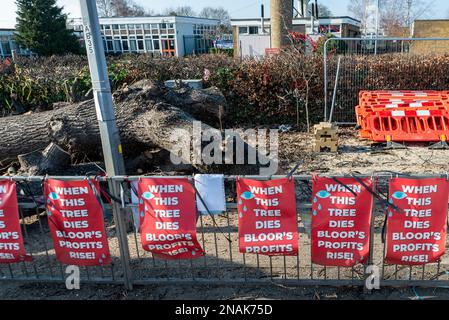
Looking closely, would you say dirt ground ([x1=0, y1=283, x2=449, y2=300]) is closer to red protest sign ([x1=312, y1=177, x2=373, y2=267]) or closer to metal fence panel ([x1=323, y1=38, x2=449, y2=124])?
red protest sign ([x1=312, y1=177, x2=373, y2=267])

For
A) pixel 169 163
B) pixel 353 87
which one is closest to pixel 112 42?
pixel 353 87

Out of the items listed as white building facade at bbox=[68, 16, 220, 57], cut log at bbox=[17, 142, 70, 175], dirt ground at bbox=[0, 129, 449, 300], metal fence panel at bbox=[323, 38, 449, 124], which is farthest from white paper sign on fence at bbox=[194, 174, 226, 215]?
white building facade at bbox=[68, 16, 220, 57]

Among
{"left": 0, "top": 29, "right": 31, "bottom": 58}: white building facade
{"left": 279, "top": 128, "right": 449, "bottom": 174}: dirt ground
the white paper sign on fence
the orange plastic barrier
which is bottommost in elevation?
{"left": 279, "top": 128, "right": 449, "bottom": 174}: dirt ground

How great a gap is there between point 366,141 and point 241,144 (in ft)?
17.5

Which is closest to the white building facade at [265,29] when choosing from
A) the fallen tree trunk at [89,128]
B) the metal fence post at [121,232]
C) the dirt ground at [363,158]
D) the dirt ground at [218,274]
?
the dirt ground at [363,158]

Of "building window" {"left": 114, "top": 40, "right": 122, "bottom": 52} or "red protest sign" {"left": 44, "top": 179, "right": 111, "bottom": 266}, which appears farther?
"building window" {"left": 114, "top": 40, "right": 122, "bottom": 52}

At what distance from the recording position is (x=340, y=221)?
11.1 feet

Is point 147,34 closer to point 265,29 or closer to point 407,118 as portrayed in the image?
point 265,29

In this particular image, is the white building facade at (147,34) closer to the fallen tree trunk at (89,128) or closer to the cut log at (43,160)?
the fallen tree trunk at (89,128)

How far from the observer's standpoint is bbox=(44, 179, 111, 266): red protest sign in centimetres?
357

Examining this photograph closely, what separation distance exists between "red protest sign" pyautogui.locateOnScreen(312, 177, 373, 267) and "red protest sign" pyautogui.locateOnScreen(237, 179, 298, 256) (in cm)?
21

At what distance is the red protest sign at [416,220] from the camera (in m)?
3.19

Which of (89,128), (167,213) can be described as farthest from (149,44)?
(167,213)
